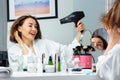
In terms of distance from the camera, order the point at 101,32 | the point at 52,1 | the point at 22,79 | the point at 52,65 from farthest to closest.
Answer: the point at 101,32 → the point at 52,1 → the point at 52,65 → the point at 22,79

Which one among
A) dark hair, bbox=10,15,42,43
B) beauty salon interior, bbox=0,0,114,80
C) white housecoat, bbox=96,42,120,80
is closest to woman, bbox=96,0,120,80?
white housecoat, bbox=96,42,120,80

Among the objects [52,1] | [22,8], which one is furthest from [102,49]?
[22,8]

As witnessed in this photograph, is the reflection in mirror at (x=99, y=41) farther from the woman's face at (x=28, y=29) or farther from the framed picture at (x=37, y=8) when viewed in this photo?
the woman's face at (x=28, y=29)

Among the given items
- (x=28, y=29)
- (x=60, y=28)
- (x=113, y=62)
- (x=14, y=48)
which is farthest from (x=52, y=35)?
(x=113, y=62)

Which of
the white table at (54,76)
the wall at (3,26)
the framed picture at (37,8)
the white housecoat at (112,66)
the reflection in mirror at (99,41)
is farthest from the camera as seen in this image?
the reflection in mirror at (99,41)

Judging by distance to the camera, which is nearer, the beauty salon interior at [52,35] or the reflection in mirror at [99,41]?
the beauty salon interior at [52,35]

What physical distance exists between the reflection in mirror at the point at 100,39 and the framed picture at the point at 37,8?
39 centimetres

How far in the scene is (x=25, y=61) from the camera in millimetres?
1593

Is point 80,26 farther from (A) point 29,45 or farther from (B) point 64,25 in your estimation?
(A) point 29,45

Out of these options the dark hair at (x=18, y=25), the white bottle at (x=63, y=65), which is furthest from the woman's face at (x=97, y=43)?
the dark hair at (x=18, y=25)

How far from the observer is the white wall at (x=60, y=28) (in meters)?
1.67

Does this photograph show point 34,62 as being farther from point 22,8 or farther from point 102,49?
point 102,49

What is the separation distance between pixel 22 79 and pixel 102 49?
2.59 feet

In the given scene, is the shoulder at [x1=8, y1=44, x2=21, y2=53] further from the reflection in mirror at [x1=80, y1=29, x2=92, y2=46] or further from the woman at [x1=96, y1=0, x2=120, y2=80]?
the woman at [x1=96, y1=0, x2=120, y2=80]
